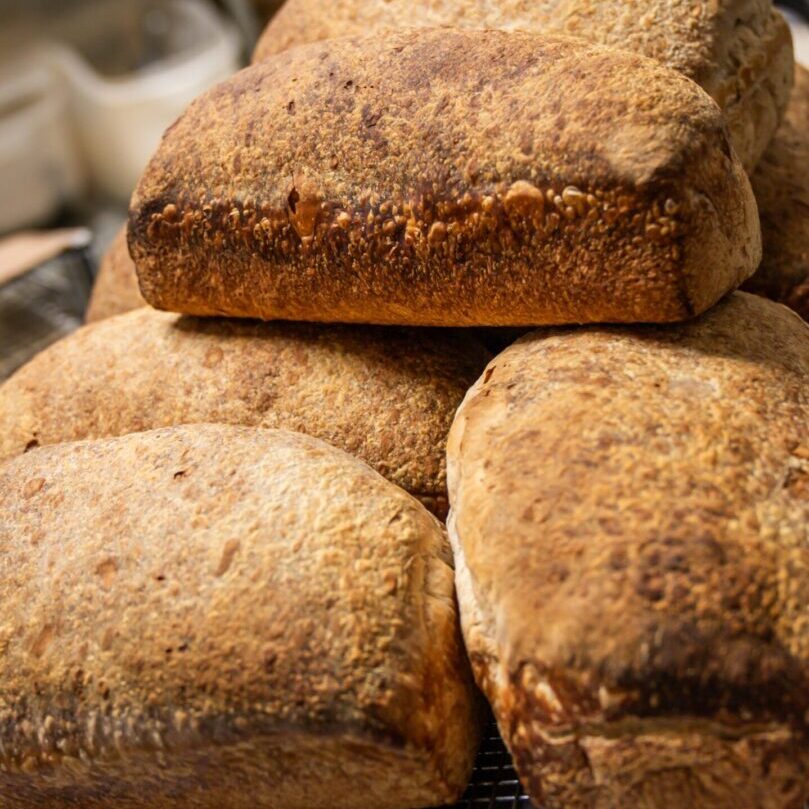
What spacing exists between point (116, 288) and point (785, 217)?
105 centimetres

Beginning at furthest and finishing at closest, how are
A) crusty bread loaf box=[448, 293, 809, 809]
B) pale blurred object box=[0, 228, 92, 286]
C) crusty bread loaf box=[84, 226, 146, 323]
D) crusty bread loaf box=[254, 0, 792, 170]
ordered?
pale blurred object box=[0, 228, 92, 286], crusty bread loaf box=[84, 226, 146, 323], crusty bread loaf box=[254, 0, 792, 170], crusty bread loaf box=[448, 293, 809, 809]

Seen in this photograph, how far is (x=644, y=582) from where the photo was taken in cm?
85

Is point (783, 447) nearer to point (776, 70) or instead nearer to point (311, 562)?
point (311, 562)

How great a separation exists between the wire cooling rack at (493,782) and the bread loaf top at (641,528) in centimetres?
19

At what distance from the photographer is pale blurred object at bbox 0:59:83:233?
379 cm

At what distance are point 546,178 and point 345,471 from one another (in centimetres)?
37

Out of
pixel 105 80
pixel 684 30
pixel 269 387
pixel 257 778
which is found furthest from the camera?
pixel 105 80

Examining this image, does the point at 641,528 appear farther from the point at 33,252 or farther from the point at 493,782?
the point at 33,252

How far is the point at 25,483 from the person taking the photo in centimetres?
117

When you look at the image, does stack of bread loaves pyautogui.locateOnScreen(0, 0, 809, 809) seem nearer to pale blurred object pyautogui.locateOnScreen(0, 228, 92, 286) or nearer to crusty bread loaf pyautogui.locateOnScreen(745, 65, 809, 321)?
crusty bread loaf pyautogui.locateOnScreen(745, 65, 809, 321)

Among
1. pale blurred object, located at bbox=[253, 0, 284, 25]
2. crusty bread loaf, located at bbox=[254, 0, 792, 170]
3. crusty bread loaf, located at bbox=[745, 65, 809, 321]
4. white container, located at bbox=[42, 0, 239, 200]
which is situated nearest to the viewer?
crusty bread loaf, located at bbox=[254, 0, 792, 170]

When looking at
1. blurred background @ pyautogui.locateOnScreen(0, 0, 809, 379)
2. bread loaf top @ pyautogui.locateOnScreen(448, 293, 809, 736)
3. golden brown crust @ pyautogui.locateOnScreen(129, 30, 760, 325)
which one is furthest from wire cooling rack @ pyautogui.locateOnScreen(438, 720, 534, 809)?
blurred background @ pyautogui.locateOnScreen(0, 0, 809, 379)

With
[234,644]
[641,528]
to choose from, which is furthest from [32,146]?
[641,528]

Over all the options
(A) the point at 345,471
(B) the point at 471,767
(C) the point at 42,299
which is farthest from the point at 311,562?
(C) the point at 42,299
